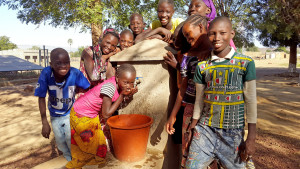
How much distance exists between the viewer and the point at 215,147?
1.50 m

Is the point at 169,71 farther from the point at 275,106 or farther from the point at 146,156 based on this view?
the point at 275,106

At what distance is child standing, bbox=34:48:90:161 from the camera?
6.98 feet

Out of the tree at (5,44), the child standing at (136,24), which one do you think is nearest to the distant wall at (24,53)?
the tree at (5,44)

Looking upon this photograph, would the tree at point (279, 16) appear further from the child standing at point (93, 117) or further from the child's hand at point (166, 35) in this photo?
the child standing at point (93, 117)

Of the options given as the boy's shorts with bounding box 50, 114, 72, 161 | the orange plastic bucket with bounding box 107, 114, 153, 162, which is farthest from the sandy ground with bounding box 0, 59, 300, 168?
the orange plastic bucket with bounding box 107, 114, 153, 162

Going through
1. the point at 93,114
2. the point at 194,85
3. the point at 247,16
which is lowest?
the point at 93,114

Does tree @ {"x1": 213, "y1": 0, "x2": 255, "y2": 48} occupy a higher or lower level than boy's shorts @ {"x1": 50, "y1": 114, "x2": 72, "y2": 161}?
higher

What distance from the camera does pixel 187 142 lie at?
1682 millimetres

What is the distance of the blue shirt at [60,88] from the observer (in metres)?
2.19

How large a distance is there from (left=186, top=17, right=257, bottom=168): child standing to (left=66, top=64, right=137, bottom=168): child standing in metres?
0.77

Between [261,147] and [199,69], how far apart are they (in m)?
2.75

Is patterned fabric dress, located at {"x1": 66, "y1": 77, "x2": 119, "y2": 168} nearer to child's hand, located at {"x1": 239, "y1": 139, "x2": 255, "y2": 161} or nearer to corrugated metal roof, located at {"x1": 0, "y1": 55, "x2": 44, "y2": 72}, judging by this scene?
child's hand, located at {"x1": 239, "y1": 139, "x2": 255, "y2": 161}

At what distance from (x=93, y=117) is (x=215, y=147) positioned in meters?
1.25

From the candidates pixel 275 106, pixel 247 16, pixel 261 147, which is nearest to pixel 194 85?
pixel 261 147
